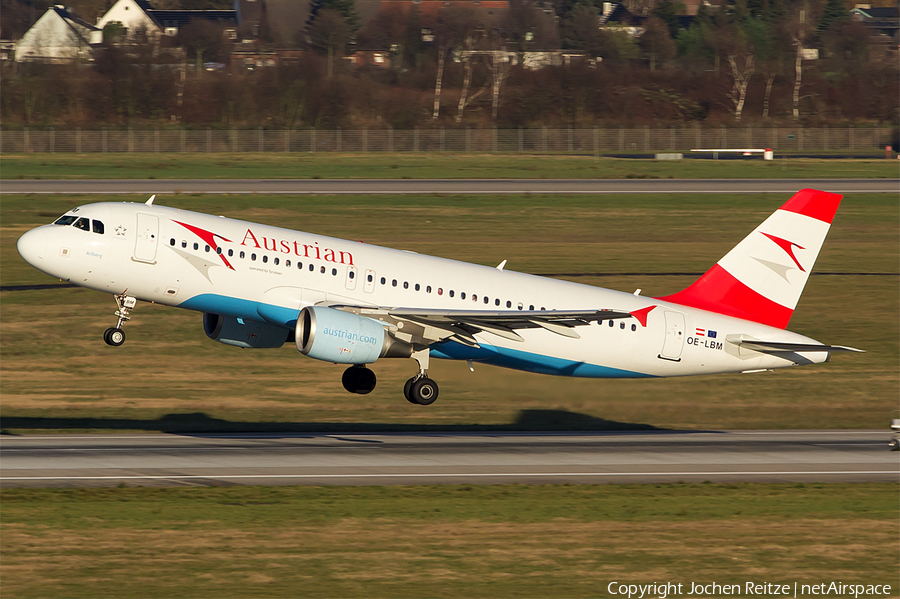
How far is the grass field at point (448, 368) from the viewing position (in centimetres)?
4966

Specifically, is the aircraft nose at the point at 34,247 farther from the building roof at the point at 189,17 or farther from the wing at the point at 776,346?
the building roof at the point at 189,17

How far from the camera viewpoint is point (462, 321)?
126 ft

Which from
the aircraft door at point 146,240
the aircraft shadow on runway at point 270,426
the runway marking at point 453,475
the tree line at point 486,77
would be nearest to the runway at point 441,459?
Answer: the runway marking at point 453,475

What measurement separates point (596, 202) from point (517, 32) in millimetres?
101461

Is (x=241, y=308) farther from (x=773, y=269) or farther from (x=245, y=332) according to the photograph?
(x=773, y=269)

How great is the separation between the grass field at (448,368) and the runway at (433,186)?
25.9ft

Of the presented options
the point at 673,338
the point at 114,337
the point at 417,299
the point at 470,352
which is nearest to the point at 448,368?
the point at 470,352

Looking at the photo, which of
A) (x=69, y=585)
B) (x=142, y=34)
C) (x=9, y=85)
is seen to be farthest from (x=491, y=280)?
(x=142, y=34)

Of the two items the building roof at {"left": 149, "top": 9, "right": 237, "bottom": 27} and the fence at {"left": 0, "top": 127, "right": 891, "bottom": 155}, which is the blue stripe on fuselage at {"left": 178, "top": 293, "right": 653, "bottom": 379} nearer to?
the fence at {"left": 0, "top": 127, "right": 891, "bottom": 155}

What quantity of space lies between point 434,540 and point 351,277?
12.4 m

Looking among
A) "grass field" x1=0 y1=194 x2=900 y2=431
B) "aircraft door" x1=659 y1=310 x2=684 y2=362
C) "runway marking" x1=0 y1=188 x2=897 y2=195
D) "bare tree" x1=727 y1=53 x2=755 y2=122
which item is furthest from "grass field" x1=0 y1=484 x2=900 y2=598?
"bare tree" x1=727 y1=53 x2=755 y2=122

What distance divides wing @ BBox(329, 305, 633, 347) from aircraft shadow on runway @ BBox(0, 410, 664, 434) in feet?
28.8

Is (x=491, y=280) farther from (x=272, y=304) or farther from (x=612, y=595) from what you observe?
(x=612, y=595)

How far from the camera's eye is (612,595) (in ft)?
85.1
